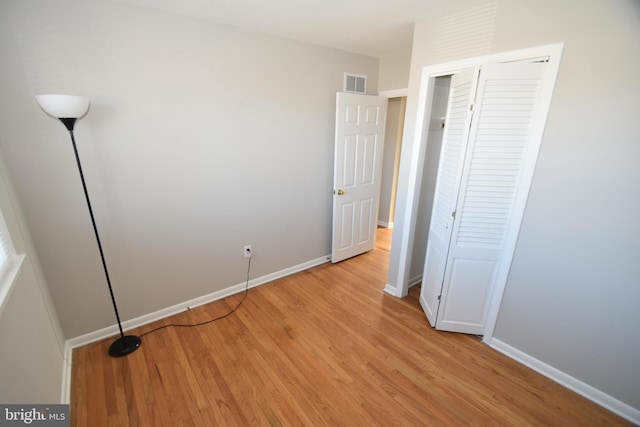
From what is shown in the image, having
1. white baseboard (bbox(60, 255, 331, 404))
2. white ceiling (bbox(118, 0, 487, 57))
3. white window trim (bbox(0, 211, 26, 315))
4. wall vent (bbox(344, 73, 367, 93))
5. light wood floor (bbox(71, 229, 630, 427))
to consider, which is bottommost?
light wood floor (bbox(71, 229, 630, 427))

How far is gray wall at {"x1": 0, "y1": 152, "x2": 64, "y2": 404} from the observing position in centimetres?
108

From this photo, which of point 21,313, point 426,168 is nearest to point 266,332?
point 21,313

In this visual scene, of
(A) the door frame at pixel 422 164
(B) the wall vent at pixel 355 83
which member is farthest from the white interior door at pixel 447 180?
(B) the wall vent at pixel 355 83

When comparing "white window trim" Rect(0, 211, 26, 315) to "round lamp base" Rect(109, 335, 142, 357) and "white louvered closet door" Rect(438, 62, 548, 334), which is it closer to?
"round lamp base" Rect(109, 335, 142, 357)

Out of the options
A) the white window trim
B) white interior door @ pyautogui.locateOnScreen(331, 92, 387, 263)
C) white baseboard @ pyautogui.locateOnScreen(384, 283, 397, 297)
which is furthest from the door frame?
the white window trim

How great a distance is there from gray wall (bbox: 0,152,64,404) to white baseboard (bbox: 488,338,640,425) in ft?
9.35

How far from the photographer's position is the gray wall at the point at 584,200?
146 cm

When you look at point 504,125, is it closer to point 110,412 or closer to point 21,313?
point 21,313

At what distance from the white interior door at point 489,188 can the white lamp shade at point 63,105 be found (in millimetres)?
2495

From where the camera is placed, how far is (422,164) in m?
2.39

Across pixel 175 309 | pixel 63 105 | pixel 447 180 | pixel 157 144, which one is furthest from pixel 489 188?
pixel 175 309

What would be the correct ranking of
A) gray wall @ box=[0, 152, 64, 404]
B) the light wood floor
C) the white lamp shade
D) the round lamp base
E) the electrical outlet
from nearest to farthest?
gray wall @ box=[0, 152, 64, 404]
the white lamp shade
the light wood floor
the round lamp base
the electrical outlet

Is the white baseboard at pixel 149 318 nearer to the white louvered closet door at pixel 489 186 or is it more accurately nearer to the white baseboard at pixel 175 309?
the white baseboard at pixel 175 309

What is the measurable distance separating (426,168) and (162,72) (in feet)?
7.76
